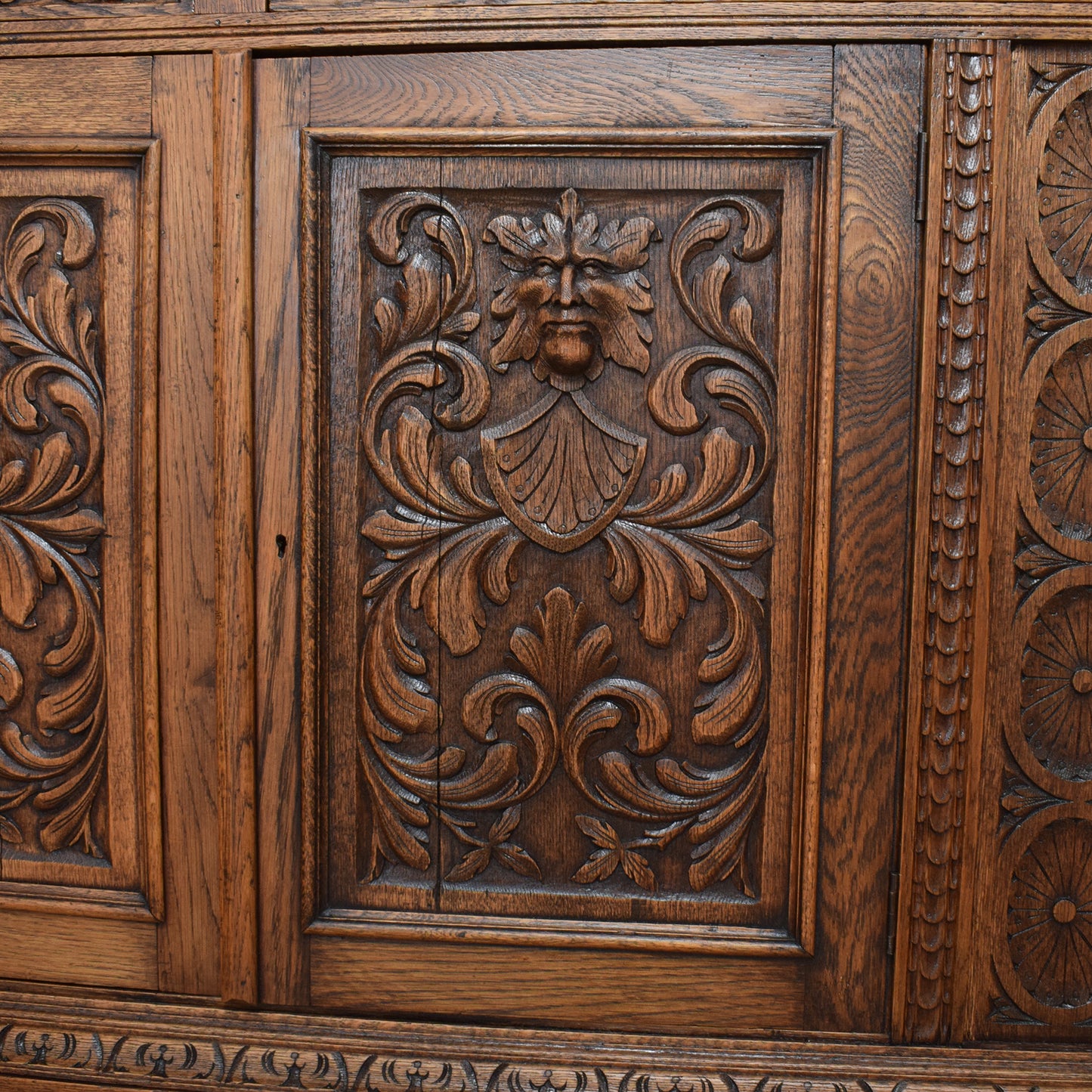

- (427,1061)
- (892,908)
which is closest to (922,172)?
(892,908)

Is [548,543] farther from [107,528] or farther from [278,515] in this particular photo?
[107,528]

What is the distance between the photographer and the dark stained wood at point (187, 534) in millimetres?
740

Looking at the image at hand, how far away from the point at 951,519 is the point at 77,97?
2.66 feet

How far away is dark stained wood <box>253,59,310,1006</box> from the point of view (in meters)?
0.73

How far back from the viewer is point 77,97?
0.75 metres

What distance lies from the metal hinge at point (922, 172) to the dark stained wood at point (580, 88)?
0.08m

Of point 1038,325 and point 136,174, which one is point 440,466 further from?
point 1038,325

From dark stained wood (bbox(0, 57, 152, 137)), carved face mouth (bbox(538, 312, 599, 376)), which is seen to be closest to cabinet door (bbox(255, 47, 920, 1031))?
carved face mouth (bbox(538, 312, 599, 376))

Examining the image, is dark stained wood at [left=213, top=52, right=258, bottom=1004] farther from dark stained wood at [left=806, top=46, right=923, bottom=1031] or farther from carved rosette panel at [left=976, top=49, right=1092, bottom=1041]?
carved rosette panel at [left=976, top=49, right=1092, bottom=1041]

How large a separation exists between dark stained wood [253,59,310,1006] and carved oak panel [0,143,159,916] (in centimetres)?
10

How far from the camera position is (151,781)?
76 centimetres

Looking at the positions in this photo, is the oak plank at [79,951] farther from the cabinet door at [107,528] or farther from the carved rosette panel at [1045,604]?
the carved rosette panel at [1045,604]

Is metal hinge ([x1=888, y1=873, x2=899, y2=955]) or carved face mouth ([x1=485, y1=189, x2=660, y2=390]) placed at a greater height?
carved face mouth ([x1=485, y1=189, x2=660, y2=390])

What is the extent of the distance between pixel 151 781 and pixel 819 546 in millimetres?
601
